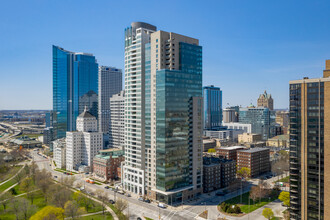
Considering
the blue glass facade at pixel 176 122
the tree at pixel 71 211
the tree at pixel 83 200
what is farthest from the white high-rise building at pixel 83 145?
the tree at pixel 71 211

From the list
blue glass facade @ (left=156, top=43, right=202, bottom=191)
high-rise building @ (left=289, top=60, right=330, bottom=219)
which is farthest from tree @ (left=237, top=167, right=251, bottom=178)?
high-rise building @ (left=289, top=60, right=330, bottom=219)

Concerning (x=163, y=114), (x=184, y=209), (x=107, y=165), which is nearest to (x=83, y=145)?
(x=107, y=165)

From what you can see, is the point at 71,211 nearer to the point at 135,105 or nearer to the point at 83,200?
the point at 83,200

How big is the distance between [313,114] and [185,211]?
55624 mm

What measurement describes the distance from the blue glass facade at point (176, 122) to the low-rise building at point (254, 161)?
5431 centimetres

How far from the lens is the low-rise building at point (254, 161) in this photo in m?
157

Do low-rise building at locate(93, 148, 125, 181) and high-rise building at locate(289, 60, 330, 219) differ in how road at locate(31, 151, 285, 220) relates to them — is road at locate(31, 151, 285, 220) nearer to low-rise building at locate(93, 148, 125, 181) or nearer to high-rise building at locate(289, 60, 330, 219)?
high-rise building at locate(289, 60, 330, 219)

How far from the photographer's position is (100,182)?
14388 centimetres

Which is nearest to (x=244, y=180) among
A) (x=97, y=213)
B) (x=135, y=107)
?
(x=135, y=107)

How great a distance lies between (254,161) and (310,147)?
85.1 m

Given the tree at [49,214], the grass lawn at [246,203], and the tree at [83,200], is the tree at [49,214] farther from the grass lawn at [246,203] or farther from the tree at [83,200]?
the grass lawn at [246,203]

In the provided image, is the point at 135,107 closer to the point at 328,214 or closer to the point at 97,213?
the point at 97,213

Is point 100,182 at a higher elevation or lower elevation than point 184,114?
lower

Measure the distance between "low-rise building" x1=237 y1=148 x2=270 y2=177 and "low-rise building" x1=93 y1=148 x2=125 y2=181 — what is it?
7005cm
